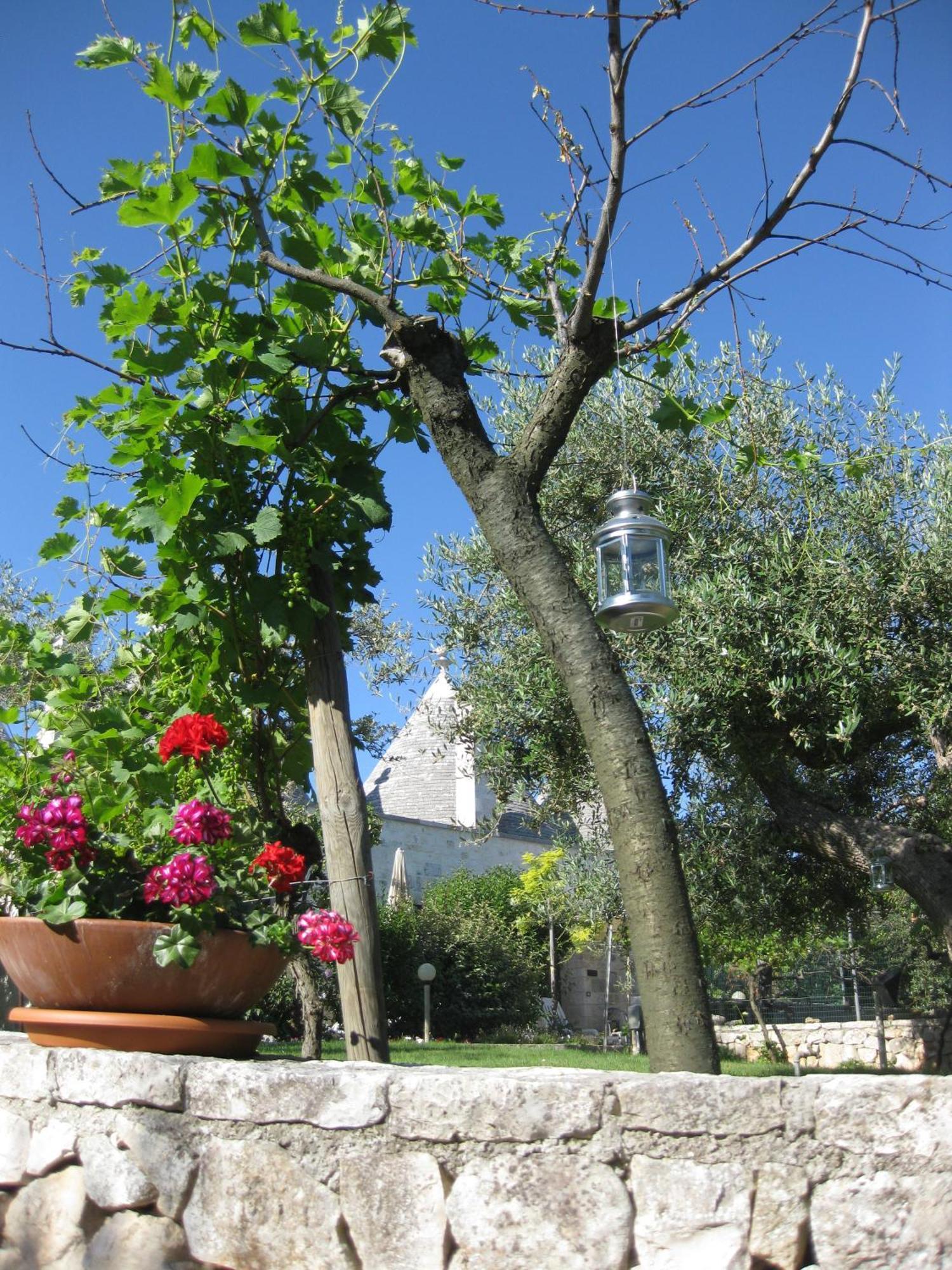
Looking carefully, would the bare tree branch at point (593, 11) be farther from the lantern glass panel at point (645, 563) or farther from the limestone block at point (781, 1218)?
the limestone block at point (781, 1218)

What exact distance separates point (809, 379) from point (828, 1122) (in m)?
6.31

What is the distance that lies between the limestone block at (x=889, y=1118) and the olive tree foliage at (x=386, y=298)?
2.37ft

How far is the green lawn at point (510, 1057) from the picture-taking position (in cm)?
951

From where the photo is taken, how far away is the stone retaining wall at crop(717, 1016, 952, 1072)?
13039mm

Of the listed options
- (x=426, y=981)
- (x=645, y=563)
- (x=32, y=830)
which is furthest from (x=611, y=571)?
(x=426, y=981)

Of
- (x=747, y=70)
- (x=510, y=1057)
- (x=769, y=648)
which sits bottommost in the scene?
(x=510, y=1057)

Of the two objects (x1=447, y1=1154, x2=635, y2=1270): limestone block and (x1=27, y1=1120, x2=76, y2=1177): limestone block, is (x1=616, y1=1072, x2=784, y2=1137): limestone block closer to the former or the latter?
(x1=447, y1=1154, x2=635, y2=1270): limestone block

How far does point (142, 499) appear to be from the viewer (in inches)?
126

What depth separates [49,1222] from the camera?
2217 mm

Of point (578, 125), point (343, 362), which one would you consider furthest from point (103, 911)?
point (578, 125)

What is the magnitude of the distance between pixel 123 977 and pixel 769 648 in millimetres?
5023

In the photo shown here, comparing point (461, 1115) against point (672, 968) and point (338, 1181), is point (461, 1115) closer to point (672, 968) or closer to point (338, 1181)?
point (338, 1181)

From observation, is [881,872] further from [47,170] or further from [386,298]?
[47,170]

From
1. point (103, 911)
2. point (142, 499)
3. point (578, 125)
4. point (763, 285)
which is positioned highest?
point (578, 125)
